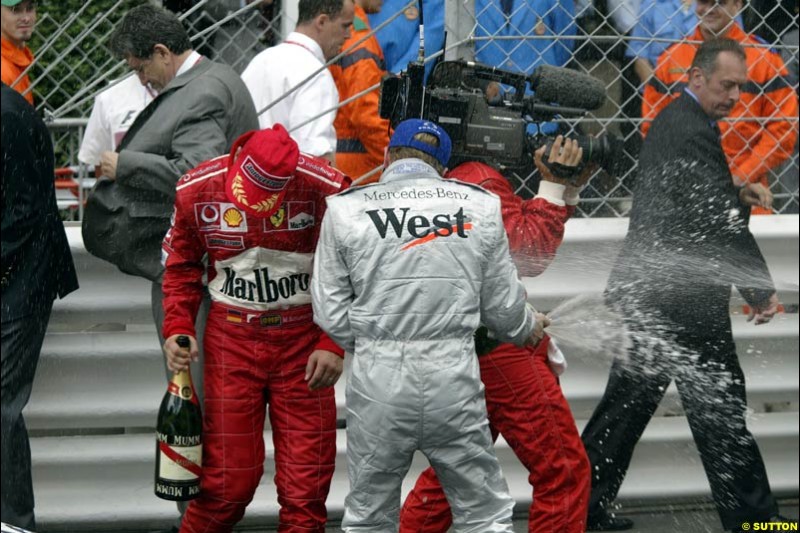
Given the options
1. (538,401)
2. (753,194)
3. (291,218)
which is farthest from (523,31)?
(538,401)

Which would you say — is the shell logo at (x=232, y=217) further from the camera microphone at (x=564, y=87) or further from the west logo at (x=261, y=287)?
the camera microphone at (x=564, y=87)

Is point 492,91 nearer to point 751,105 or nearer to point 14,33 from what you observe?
point 751,105

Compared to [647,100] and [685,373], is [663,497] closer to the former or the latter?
[685,373]

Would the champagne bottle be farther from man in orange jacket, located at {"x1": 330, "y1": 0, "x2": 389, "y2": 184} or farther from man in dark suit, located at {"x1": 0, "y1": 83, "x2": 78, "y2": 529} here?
man in orange jacket, located at {"x1": 330, "y1": 0, "x2": 389, "y2": 184}

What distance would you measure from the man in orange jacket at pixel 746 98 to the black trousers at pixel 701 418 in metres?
0.93

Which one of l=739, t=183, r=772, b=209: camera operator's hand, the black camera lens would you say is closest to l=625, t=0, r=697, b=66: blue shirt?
l=739, t=183, r=772, b=209: camera operator's hand

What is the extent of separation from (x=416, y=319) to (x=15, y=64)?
2130 millimetres

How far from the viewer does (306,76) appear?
5.82 metres

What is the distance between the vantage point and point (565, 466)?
5.13 m

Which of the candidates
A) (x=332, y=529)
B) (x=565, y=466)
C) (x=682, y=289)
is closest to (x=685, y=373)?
(x=682, y=289)

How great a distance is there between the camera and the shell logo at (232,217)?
4914mm

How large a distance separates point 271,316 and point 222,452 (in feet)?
1.65

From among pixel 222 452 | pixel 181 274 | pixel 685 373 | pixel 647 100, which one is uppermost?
pixel 647 100

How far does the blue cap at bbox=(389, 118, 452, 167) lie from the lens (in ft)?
15.6
